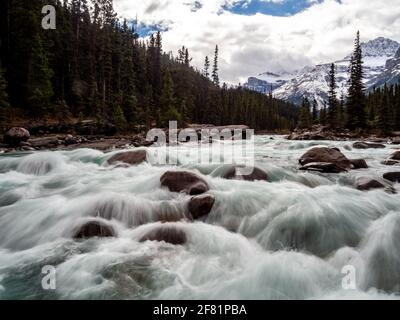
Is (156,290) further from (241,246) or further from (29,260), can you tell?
(29,260)

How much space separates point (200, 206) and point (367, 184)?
5.89 meters

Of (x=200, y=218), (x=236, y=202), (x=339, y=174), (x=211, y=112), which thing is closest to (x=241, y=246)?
(x=200, y=218)

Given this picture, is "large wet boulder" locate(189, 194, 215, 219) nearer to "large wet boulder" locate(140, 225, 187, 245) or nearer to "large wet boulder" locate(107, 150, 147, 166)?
"large wet boulder" locate(140, 225, 187, 245)

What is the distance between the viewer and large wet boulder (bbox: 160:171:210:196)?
9.60m

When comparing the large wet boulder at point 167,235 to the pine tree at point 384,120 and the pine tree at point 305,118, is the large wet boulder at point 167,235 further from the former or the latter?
the pine tree at point 305,118

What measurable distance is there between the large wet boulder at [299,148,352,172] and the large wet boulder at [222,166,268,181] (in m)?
2.90

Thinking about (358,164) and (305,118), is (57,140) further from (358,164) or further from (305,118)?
(305,118)

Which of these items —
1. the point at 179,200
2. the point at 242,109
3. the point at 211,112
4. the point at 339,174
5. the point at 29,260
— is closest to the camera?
the point at 29,260

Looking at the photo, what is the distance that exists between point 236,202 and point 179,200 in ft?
5.36

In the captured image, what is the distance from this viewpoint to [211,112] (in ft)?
257

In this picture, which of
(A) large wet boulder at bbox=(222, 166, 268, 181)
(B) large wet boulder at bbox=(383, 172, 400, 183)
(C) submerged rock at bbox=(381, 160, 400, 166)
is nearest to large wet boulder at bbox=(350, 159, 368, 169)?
(C) submerged rock at bbox=(381, 160, 400, 166)

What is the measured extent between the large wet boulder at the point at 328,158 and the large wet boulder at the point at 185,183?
6003 millimetres

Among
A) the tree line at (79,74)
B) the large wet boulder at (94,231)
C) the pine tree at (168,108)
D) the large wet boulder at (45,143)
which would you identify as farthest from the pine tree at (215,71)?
the large wet boulder at (94,231)

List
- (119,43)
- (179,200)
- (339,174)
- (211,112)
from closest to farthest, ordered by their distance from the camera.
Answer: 1. (179,200)
2. (339,174)
3. (119,43)
4. (211,112)
